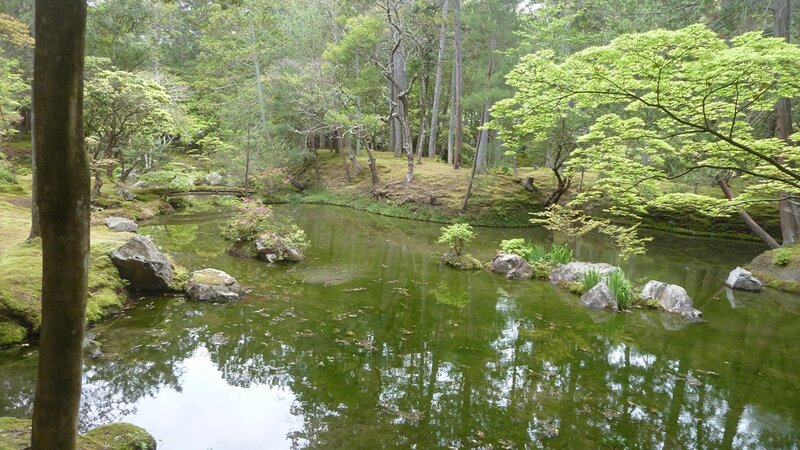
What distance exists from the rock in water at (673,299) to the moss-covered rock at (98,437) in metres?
9.19

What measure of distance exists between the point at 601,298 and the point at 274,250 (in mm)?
7447

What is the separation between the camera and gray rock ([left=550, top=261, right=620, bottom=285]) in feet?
34.6

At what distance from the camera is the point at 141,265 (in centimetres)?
781

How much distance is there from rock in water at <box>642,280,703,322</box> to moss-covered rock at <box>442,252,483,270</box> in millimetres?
3961

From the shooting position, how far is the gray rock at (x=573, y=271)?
34.6 ft

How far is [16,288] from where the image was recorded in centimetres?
594

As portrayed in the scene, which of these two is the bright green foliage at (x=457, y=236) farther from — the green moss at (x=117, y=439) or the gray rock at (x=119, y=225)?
→ the green moss at (x=117, y=439)

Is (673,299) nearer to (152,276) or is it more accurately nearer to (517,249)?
(517,249)

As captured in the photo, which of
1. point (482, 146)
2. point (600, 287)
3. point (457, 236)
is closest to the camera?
point (600, 287)

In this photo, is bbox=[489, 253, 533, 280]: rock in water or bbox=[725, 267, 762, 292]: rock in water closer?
bbox=[489, 253, 533, 280]: rock in water

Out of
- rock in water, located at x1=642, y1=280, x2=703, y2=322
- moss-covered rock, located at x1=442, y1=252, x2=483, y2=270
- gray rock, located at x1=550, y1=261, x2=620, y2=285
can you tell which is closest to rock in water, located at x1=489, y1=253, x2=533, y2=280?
moss-covered rock, located at x1=442, y1=252, x2=483, y2=270

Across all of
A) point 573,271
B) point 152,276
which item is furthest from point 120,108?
point 573,271

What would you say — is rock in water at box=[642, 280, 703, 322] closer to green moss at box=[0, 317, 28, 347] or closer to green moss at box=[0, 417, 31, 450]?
green moss at box=[0, 417, 31, 450]

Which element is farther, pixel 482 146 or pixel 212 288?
pixel 482 146
